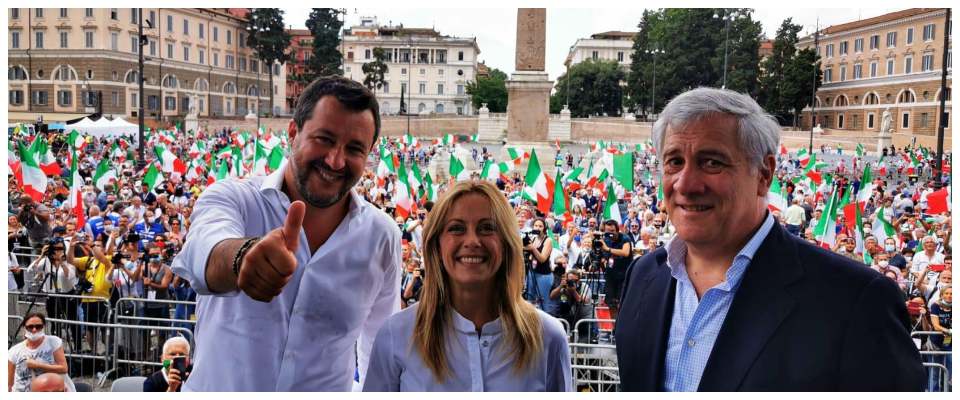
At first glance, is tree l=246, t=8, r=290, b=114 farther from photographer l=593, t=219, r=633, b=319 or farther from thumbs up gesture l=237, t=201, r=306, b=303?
thumbs up gesture l=237, t=201, r=306, b=303

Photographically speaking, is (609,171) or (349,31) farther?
(349,31)

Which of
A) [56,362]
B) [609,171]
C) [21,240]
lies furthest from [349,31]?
[56,362]

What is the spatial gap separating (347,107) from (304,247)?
0.40 metres

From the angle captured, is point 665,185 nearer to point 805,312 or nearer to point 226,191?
point 805,312

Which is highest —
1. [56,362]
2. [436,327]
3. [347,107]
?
[347,107]

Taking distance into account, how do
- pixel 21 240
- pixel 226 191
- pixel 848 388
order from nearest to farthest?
pixel 848 388
pixel 226 191
pixel 21 240

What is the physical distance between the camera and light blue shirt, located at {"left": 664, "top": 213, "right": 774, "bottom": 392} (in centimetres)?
233

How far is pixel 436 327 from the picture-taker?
2.42 meters

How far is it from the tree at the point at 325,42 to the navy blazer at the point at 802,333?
205ft

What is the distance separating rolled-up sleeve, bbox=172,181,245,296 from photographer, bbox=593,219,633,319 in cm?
560

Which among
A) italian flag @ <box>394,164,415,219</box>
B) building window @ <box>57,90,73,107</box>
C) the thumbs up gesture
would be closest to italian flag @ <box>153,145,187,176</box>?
italian flag @ <box>394,164,415,219</box>

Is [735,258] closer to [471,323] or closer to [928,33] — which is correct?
[471,323]

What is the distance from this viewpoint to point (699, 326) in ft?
7.76

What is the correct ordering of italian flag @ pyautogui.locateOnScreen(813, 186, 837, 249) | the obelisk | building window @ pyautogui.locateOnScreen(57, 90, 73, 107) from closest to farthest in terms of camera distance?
italian flag @ pyautogui.locateOnScreen(813, 186, 837, 249)
the obelisk
building window @ pyautogui.locateOnScreen(57, 90, 73, 107)
